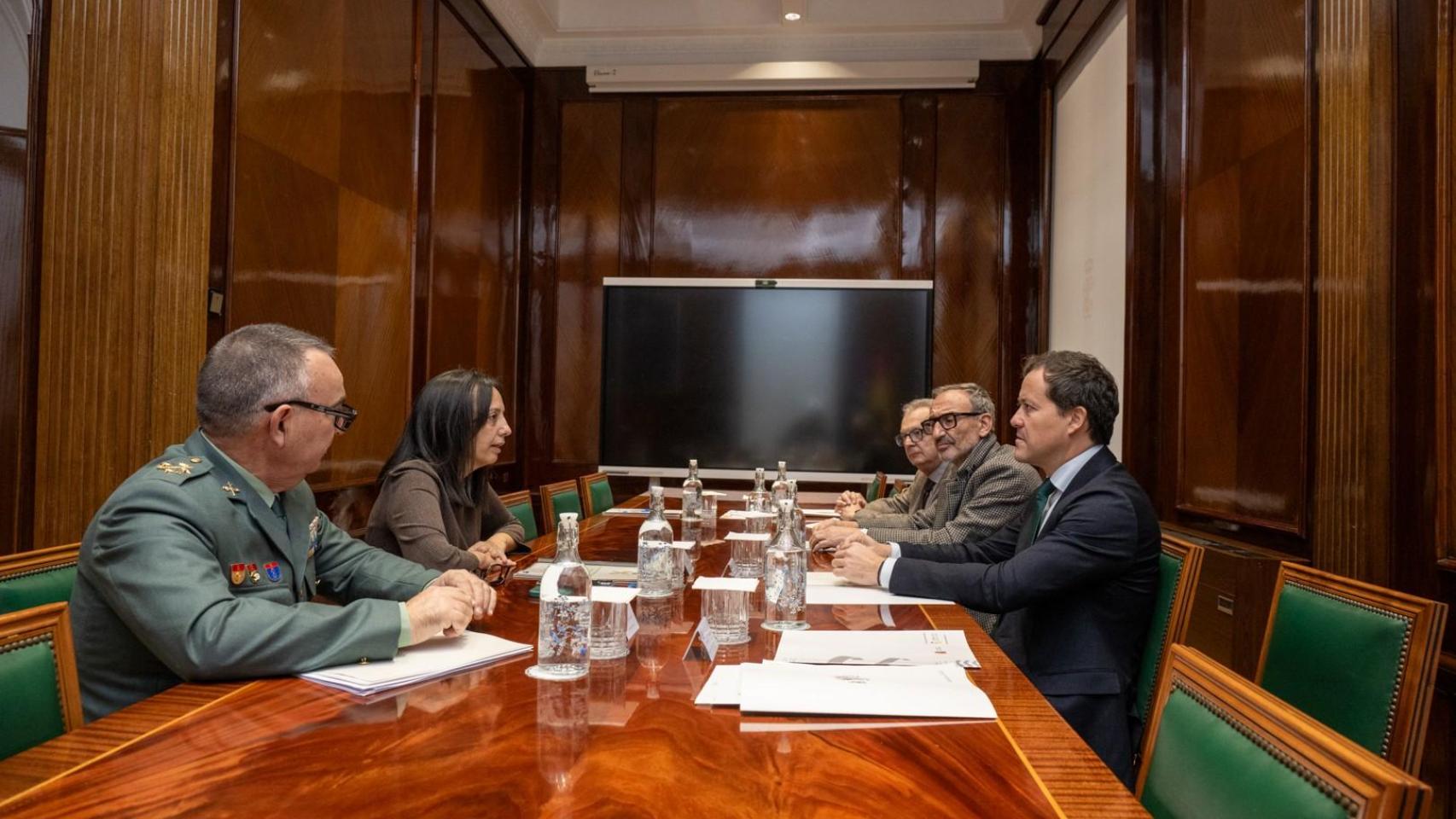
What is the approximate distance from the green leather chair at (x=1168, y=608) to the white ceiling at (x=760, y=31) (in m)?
4.45

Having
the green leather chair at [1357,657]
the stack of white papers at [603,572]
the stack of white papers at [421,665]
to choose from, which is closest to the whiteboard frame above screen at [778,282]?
the stack of white papers at [603,572]

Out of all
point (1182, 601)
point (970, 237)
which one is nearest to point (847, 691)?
point (1182, 601)

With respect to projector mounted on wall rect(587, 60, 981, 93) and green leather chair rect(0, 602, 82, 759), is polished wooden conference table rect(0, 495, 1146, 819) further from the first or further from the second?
projector mounted on wall rect(587, 60, 981, 93)

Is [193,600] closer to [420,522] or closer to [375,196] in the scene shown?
[420,522]

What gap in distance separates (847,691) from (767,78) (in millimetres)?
5264

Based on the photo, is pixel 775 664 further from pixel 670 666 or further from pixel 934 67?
pixel 934 67

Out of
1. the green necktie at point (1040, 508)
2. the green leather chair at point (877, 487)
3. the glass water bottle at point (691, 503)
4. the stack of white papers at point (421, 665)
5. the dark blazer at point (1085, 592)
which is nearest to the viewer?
the stack of white papers at point (421, 665)

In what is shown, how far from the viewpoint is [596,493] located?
4.34 m

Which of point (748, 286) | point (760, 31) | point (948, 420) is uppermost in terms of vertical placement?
point (760, 31)

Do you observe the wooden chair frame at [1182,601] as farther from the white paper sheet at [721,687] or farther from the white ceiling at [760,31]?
the white ceiling at [760,31]

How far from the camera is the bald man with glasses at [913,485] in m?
3.55

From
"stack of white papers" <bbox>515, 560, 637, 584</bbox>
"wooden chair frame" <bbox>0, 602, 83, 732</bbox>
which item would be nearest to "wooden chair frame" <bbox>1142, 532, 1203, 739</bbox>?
"stack of white papers" <bbox>515, 560, 637, 584</bbox>

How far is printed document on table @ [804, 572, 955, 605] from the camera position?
1958mm

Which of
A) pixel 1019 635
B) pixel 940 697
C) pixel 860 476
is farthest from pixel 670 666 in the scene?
pixel 860 476
